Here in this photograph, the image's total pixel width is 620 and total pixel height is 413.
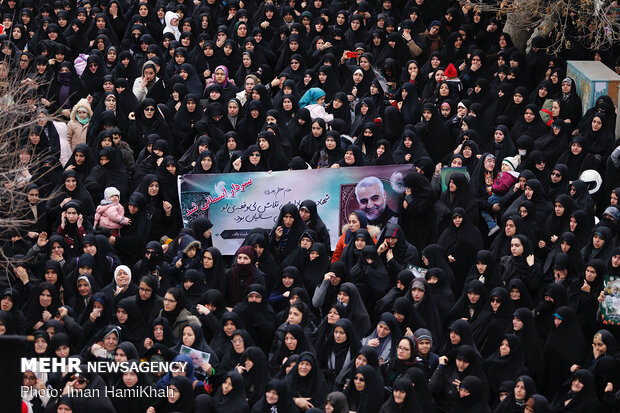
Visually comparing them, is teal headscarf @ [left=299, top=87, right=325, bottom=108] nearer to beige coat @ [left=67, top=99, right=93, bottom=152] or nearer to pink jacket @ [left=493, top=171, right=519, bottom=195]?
beige coat @ [left=67, top=99, right=93, bottom=152]

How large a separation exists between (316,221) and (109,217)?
2.10m

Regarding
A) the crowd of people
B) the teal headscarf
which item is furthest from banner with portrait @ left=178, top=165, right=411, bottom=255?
the teal headscarf

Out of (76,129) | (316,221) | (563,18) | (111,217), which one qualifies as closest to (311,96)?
(316,221)

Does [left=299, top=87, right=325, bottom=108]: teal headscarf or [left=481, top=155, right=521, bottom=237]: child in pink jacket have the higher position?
[left=299, top=87, right=325, bottom=108]: teal headscarf

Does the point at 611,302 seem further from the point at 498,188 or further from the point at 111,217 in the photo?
the point at 111,217

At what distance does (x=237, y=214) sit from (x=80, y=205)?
1636 millimetres

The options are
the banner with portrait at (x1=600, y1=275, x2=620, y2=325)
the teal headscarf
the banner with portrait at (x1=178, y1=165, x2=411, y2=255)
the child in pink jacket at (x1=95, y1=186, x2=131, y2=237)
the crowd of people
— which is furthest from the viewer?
the teal headscarf

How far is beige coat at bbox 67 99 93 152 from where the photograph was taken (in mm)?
15156

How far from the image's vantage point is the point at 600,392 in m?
11.7

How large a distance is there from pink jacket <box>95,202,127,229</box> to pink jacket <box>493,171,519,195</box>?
12.8 ft

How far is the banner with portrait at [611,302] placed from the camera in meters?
12.4

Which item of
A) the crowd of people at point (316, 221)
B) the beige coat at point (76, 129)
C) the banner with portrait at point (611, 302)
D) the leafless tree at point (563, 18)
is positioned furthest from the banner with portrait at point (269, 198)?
the leafless tree at point (563, 18)

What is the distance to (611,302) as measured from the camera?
1238 cm

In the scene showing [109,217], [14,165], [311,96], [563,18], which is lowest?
[109,217]
